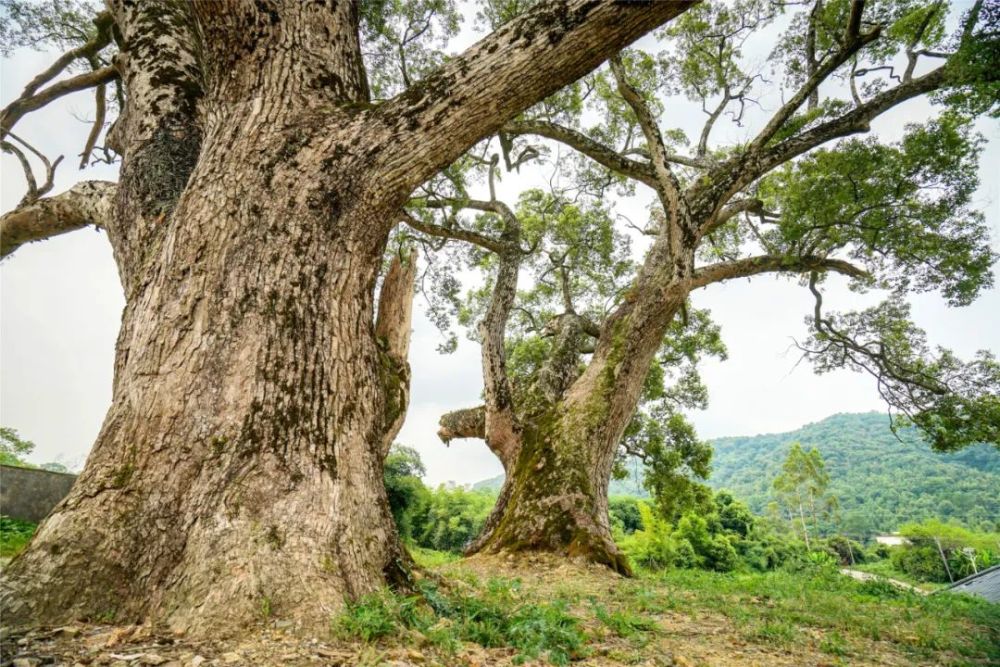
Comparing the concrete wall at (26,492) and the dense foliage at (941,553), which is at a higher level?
the concrete wall at (26,492)

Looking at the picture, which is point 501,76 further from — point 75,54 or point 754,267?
point 75,54

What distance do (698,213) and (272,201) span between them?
4.39m

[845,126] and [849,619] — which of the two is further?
[845,126]

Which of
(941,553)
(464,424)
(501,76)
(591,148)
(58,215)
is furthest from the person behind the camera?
(941,553)

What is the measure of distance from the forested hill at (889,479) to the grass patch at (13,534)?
40.3 meters

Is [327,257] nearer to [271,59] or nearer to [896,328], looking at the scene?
[271,59]

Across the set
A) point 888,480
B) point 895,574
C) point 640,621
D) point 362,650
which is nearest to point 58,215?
point 362,650

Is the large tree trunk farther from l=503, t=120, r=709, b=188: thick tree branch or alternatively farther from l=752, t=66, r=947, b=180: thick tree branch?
l=752, t=66, r=947, b=180: thick tree branch

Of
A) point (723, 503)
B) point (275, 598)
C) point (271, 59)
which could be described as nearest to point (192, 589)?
point (275, 598)

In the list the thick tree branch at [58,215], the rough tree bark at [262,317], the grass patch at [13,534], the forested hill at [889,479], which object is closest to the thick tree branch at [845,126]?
the rough tree bark at [262,317]

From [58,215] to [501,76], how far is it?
4.79 meters

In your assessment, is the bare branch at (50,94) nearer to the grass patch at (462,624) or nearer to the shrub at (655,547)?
the grass patch at (462,624)

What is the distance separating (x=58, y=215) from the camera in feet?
15.8

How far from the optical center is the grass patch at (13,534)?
15.6ft
